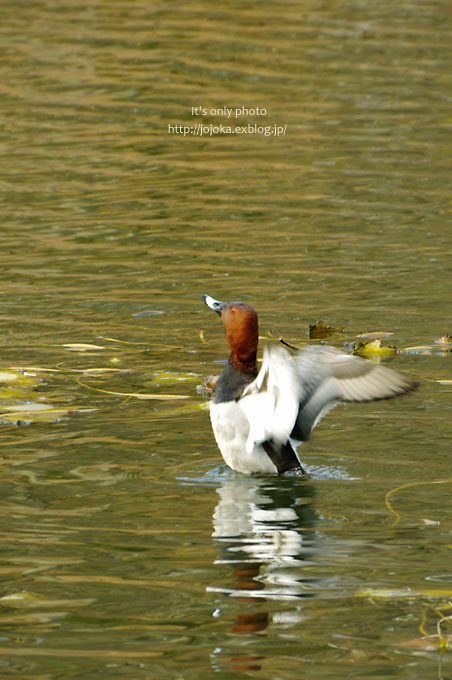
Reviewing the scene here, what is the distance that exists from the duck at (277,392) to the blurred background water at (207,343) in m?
0.22

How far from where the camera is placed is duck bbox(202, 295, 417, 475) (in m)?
5.64

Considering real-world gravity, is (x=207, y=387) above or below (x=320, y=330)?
below

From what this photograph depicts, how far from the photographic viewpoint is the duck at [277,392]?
5.64 m

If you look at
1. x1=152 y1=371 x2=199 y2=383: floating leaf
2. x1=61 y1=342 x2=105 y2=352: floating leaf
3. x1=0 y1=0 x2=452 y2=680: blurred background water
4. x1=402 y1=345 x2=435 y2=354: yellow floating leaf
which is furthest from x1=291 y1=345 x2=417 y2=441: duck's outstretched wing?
x1=61 y1=342 x2=105 y2=352: floating leaf

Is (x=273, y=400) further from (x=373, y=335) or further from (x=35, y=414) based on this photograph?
(x=373, y=335)

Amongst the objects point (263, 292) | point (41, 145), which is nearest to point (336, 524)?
point (263, 292)

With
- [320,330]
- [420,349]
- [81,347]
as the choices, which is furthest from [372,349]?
[81,347]

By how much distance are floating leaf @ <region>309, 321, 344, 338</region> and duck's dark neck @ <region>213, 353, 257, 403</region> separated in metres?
2.27

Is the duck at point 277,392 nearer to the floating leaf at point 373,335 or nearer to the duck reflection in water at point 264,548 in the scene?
the duck reflection in water at point 264,548

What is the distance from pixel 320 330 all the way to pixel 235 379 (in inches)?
98.5

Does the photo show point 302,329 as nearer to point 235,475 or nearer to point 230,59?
point 235,475

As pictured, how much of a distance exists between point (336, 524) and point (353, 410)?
1.83 m

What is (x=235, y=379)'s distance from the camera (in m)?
6.18

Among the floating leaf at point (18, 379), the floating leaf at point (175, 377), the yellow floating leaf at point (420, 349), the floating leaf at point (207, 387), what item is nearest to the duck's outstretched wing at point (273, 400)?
the floating leaf at point (207, 387)
